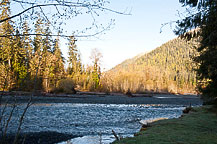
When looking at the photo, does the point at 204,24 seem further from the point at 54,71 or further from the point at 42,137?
the point at 42,137

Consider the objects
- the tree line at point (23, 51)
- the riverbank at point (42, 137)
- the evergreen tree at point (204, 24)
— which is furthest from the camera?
the riverbank at point (42, 137)

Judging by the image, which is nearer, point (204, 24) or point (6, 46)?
point (6, 46)

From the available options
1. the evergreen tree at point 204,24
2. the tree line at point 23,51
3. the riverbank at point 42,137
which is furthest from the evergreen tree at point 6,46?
the evergreen tree at point 204,24

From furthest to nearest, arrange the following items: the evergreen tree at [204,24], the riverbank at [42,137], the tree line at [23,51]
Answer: the riverbank at [42,137]
the evergreen tree at [204,24]
the tree line at [23,51]

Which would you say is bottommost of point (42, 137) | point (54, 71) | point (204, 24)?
point (42, 137)

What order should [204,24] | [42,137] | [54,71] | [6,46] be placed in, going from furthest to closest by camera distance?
[42,137] < [204,24] < [54,71] < [6,46]

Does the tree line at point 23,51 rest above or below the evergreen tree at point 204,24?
below

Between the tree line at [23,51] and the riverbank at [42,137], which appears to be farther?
the riverbank at [42,137]

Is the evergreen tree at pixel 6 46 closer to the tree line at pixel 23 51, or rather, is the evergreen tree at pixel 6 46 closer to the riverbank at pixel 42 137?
the tree line at pixel 23 51

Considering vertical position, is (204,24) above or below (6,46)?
above

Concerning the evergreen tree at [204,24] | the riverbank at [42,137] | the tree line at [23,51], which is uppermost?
the evergreen tree at [204,24]

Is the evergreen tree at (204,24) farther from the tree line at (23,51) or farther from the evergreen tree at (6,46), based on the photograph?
the evergreen tree at (6,46)

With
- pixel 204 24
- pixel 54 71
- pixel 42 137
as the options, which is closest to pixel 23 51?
pixel 54 71

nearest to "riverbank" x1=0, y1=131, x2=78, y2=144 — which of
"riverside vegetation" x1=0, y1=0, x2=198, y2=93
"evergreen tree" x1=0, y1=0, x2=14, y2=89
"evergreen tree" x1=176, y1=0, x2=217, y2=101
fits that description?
"riverside vegetation" x1=0, y1=0, x2=198, y2=93
